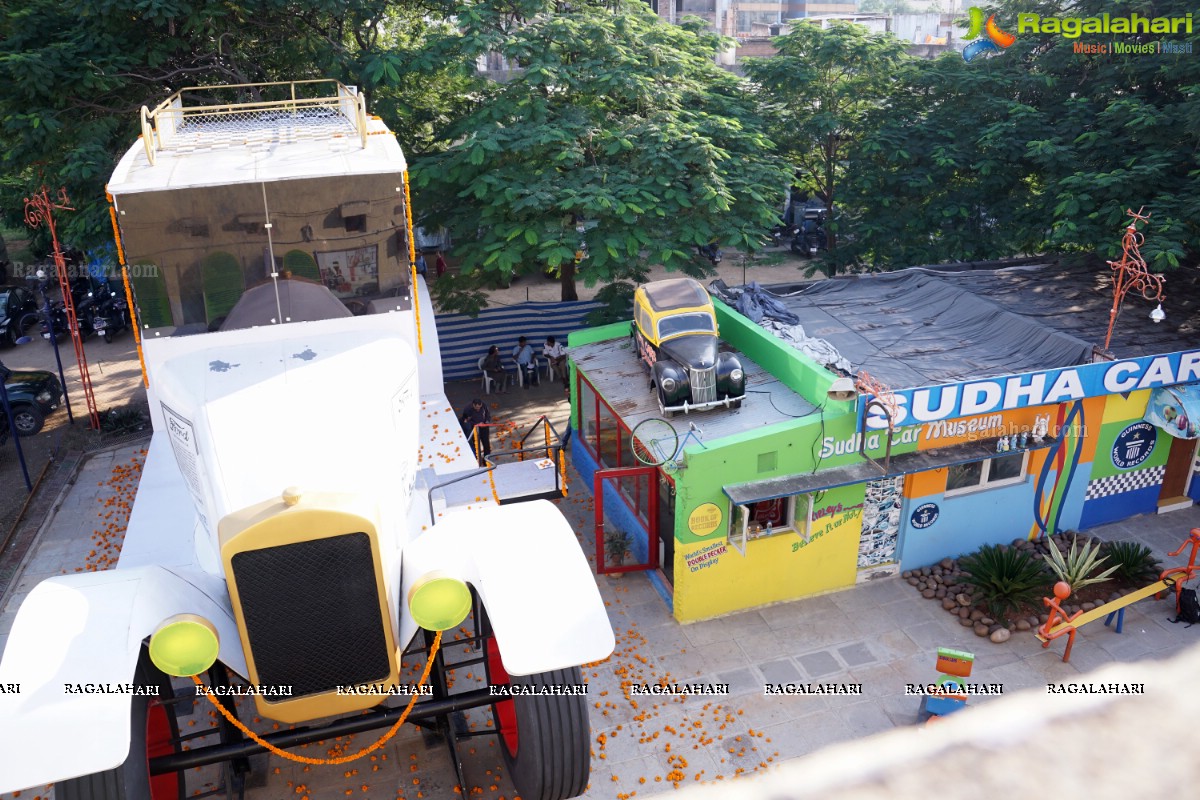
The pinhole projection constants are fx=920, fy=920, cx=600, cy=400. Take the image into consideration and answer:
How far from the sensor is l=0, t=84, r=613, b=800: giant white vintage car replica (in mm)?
6359

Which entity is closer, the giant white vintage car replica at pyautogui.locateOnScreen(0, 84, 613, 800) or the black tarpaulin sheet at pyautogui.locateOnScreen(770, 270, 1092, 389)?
the giant white vintage car replica at pyautogui.locateOnScreen(0, 84, 613, 800)

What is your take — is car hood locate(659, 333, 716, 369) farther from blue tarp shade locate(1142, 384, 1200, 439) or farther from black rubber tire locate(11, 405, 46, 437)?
black rubber tire locate(11, 405, 46, 437)

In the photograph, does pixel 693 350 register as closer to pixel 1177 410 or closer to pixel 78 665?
pixel 1177 410

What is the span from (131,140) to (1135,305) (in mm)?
17730

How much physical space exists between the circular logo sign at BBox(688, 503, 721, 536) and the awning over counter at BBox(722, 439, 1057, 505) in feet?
0.94

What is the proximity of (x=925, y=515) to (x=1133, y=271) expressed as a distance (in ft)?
13.6

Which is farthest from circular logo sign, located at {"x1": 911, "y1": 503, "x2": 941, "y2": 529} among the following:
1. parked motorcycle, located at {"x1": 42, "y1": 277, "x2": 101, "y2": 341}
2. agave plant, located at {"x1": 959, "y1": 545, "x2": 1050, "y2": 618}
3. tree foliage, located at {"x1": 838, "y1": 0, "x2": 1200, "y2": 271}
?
parked motorcycle, located at {"x1": 42, "y1": 277, "x2": 101, "y2": 341}

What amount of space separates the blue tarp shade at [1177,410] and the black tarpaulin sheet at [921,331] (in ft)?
3.81

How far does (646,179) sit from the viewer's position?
49.9 ft

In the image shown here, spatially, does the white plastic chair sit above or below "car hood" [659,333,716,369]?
below

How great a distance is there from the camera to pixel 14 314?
2333 centimetres

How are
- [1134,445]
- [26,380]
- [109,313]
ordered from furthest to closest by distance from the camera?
[109,313] → [26,380] → [1134,445]

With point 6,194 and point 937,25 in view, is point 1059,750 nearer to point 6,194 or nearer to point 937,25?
point 6,194

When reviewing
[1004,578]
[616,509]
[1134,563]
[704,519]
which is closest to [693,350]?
[704,519]
